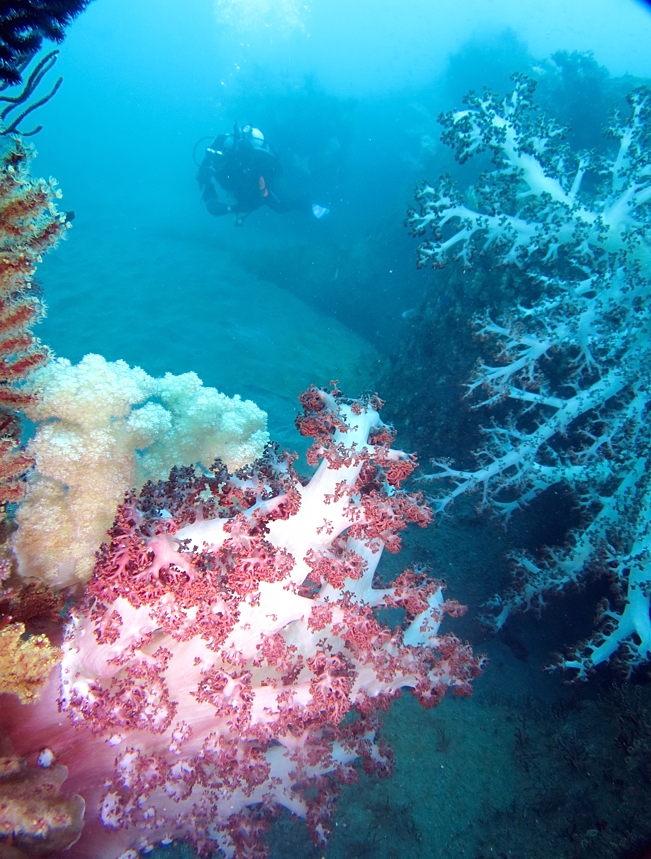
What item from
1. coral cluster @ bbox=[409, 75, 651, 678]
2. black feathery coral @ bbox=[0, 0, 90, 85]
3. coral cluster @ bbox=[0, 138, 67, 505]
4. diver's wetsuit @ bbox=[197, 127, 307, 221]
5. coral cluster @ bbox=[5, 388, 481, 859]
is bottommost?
coral cluster @ bbox=[5, 388, 481, 859]

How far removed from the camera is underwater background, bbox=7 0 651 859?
11.7 feet

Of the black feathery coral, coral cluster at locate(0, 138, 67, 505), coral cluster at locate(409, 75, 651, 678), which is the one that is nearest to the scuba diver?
coral cluster at locate(409, 75, 651, 678)

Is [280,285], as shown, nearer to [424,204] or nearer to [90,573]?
[424,204]

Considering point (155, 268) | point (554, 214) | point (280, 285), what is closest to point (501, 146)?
point (554, 214)

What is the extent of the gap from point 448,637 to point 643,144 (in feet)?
21.6

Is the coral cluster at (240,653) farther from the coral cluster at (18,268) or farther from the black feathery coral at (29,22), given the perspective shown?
the black feathery coral at (29,22)

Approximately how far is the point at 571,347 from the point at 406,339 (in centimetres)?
386

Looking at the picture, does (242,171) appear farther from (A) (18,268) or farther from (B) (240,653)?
(B) (240,653)

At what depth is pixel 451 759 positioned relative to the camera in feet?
12.7

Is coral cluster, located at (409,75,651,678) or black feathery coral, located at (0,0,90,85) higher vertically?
coral cluster, located at (409,75,651,678)

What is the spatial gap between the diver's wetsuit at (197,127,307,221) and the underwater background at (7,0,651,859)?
2.22 metres

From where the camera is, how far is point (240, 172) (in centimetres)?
1812

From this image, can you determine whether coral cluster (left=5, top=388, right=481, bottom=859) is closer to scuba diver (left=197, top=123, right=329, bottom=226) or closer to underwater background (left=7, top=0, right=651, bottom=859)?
underwater background (left=7, top=0, right=651, bottom=859)

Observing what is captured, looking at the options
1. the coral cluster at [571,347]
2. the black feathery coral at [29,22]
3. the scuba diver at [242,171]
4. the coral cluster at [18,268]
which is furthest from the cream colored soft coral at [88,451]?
the scuba diver at [242,171]
